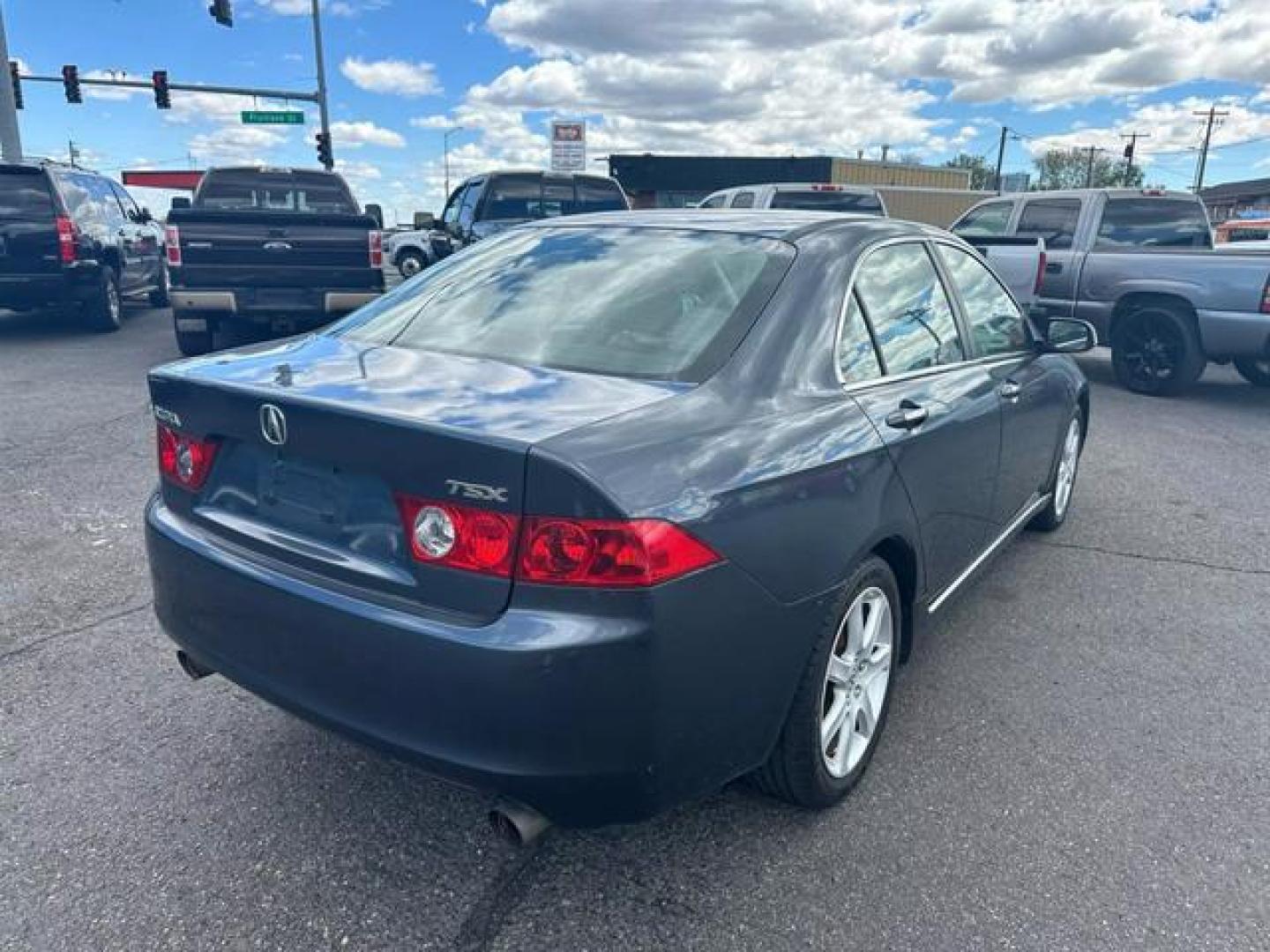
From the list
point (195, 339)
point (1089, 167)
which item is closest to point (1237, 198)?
point (1089, 167)

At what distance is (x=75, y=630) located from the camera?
12.0 ft

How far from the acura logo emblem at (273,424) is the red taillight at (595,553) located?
72 centimetres

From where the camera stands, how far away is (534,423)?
1.98 metres

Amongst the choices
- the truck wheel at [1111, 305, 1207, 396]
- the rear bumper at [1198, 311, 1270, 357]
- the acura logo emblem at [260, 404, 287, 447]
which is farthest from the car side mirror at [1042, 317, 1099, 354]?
the truck wheel at [1111, 305, 1207, 396]

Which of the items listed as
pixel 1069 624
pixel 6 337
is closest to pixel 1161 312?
pixel 1069 624

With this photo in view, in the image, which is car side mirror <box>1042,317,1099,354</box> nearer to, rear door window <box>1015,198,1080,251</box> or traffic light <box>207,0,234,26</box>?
rear door window <box>1015,198,1080,251</box>

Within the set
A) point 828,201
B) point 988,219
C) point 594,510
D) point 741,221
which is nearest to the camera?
point 594,510

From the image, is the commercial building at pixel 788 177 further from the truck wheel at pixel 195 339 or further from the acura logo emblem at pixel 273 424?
the acura logo emblem at pixel 273 424

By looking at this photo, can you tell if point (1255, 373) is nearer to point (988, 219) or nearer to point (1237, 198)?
point (988, 219)

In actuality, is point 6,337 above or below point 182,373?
below

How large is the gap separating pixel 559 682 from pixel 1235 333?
8661 millimetres

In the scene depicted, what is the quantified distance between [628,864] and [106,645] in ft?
7.66

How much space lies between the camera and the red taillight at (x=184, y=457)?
2.47 m

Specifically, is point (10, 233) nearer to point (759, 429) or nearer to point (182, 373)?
point (182, 373)
